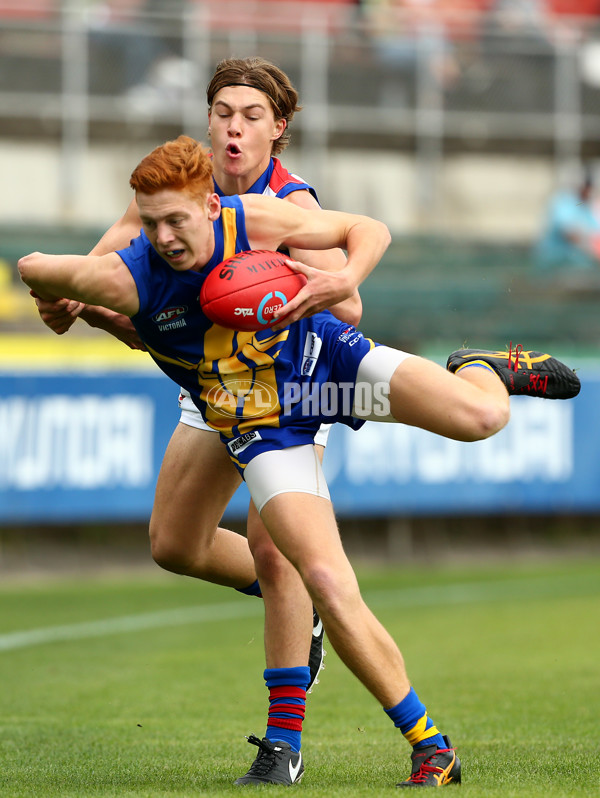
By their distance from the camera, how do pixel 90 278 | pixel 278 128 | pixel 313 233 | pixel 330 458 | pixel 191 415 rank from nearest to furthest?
pixel 90 278
pixel 313 233
pixel 278 128
pixel 191 415
pixel 330 458

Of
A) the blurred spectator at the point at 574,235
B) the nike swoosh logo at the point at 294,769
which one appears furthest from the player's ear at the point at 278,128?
the blurred spectator at the point at 574,235

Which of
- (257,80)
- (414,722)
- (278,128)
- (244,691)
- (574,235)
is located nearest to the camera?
(414,722)

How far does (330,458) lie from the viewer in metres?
13.0

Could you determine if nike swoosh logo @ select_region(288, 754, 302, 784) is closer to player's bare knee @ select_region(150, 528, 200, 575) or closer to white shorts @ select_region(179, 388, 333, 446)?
player's bare knee @ select_region(150, 528, 200, 575)

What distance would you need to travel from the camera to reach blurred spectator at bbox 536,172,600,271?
15438 mm

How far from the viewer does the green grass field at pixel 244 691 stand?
14.7 feet

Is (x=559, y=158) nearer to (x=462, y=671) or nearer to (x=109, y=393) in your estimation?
(x=109, y=393)

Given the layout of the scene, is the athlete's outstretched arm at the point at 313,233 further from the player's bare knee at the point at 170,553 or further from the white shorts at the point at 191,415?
the player's bare knee at the point at 170,553

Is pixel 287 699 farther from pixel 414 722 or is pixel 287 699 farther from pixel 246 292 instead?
pixel 246 292

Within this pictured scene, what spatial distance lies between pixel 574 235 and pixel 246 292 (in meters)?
12.2

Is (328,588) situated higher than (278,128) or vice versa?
(278,128)

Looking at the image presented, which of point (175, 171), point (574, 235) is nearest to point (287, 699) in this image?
point (175, 171)

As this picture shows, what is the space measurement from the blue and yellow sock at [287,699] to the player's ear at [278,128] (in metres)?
2.09

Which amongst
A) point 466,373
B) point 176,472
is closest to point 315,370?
point 466,373
